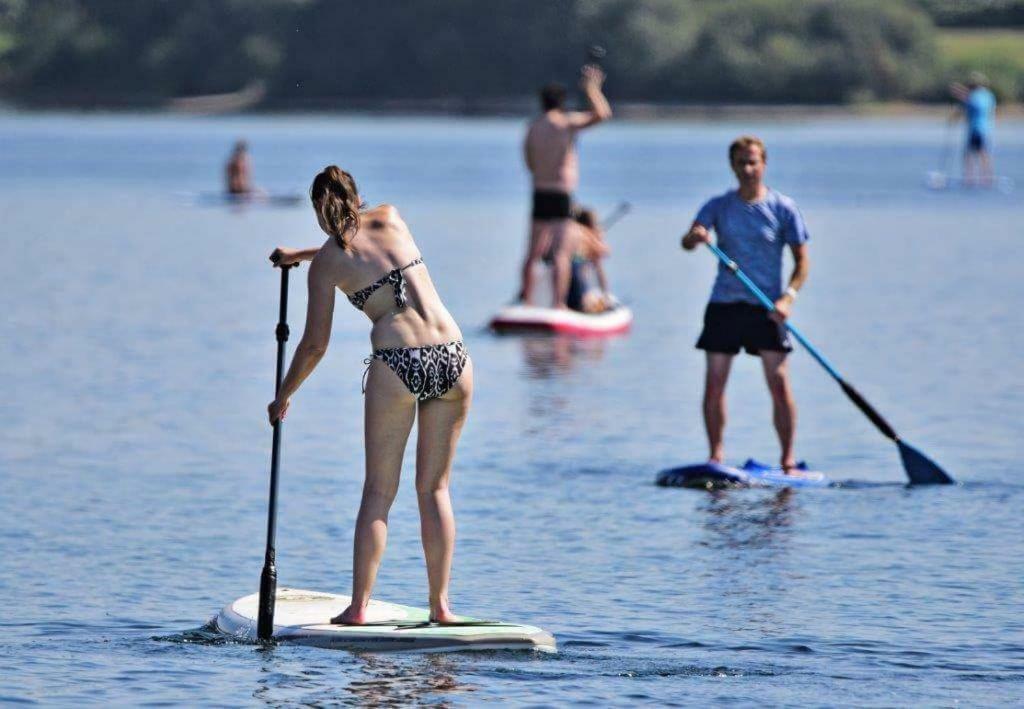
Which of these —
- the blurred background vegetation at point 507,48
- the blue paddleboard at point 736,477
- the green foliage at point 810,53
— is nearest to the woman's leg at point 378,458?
the blue paddleboard at point 736,477

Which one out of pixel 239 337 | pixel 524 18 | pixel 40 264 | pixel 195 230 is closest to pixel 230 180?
pixel 195 230

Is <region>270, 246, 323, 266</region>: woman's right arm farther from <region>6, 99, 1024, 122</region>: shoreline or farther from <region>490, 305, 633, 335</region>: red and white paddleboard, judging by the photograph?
<region>6, 99, 1024, 122</region>: shoreline

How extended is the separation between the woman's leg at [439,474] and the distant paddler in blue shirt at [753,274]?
3.69 metres

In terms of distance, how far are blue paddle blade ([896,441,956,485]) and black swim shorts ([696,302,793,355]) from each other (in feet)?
3.61

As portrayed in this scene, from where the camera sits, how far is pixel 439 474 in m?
8.91

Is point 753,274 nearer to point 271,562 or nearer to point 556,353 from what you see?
point 271,562

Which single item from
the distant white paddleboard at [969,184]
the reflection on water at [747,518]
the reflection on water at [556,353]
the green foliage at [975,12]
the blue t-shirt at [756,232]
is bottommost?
the reflection on water at [747,518]

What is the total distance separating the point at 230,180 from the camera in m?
45.6

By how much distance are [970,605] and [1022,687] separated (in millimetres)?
1416

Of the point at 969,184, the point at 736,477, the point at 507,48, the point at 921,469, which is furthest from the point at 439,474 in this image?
the point at 507,48

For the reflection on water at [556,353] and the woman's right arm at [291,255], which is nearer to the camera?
the woman's right arm at [291,255]

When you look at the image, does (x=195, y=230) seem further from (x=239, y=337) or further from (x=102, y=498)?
(x=102, y=498)

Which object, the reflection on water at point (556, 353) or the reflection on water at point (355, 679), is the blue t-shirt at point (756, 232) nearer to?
the reflection on water at point (355, 679)

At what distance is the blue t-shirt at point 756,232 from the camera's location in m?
12.4
